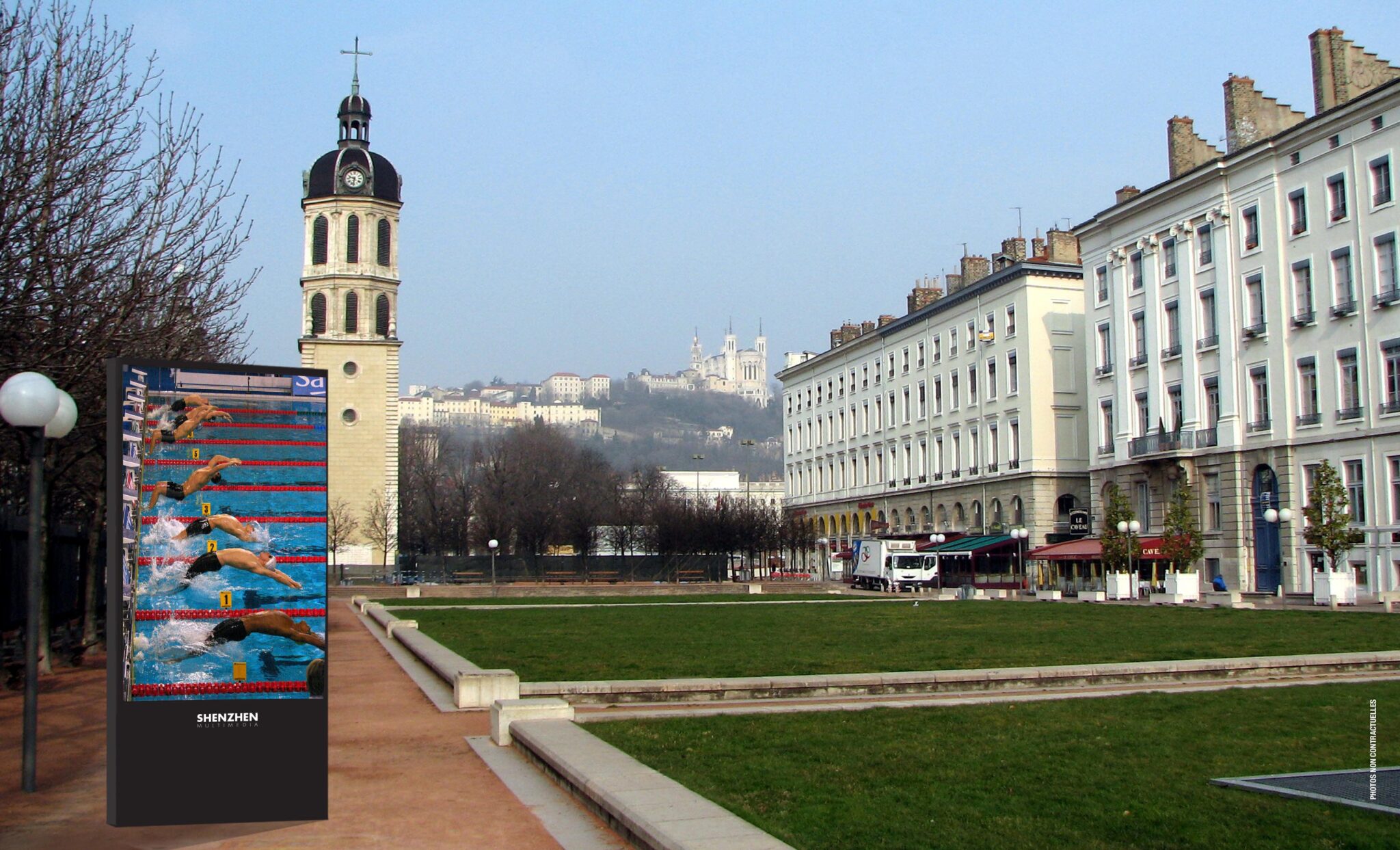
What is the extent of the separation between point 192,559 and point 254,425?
3.14 ft

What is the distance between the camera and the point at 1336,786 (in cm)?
980

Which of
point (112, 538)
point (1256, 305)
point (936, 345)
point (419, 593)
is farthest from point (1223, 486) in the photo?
point (112, 538)

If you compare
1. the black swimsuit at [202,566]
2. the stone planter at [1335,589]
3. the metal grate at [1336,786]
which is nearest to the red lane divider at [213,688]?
the black swimsuit at [202,566]

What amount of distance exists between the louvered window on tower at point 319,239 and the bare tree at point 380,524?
1531cm

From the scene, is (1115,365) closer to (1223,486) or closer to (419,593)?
(1223,486)

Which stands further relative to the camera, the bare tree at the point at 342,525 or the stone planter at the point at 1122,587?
the bare tree at the point at 342,525

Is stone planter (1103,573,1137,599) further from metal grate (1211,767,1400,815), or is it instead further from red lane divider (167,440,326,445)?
red lane divider (167,440,326,445)

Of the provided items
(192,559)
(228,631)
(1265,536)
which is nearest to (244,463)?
(192,559)

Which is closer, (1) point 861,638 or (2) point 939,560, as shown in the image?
(1) point 861,638

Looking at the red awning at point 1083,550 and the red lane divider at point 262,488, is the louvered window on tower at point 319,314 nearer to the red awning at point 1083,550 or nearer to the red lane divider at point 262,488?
the red awning at point 1083,550

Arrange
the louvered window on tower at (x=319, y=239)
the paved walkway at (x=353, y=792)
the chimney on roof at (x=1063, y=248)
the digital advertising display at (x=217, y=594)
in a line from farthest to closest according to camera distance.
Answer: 1. the louvered window on tower at (x=319, y=239)
2. the chimney on roof at (x=1063, y=248)
3. the paved walkway at (x=353, y=792)
4. the digital advertising display at (x=217, y=594)

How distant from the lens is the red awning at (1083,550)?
176ft

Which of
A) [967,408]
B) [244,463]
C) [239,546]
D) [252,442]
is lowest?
[239,546]

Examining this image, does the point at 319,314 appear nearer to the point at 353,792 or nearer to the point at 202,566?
the point at 353,792
